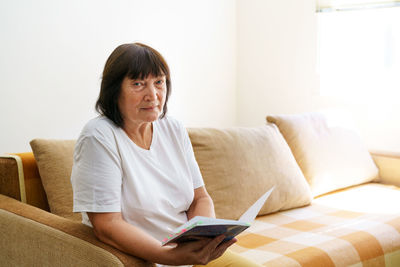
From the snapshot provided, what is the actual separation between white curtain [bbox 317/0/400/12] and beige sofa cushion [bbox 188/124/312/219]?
3.86ft

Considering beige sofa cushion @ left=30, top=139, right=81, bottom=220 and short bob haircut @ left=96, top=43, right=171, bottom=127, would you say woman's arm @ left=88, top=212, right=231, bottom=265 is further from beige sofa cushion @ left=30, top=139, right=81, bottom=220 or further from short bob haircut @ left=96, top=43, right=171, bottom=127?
beige sofa cushion @ left=30, top=139, right=81, bottom=220

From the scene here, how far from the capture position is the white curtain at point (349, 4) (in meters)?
2.96

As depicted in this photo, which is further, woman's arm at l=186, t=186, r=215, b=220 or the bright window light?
the bright window light

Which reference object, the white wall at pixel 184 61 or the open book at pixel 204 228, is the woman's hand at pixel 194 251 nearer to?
the open book at pixel 204 228

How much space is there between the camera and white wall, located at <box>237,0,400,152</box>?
3049 millimetres

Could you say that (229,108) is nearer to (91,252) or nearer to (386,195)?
(386,195)

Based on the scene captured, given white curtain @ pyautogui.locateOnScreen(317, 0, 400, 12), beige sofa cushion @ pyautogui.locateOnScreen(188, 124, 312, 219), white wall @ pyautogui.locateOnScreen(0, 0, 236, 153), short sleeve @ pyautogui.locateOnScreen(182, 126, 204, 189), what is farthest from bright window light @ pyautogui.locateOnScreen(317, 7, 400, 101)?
short sleeve @ pyautogui.locateOnScreen(182, 126, 204, 189)

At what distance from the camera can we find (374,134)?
3074 mm

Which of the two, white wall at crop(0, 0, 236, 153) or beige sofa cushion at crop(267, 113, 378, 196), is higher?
white wall at crop(0, 0, 236, 153)

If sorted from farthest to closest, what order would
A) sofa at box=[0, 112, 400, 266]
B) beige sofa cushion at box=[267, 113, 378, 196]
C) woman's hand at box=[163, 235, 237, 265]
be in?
beige sofa cushion at box=[267, 113, 378, 196] → sofa at box=[0, 112, 400, 266] → woman's hand at box=[163, 235, 237, 265]

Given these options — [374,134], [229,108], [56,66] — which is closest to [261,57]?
[229,108]

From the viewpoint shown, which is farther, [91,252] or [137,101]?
[137,101]

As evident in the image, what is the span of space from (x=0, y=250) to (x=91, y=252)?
51 centimetres

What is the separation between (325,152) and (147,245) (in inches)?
64.0
